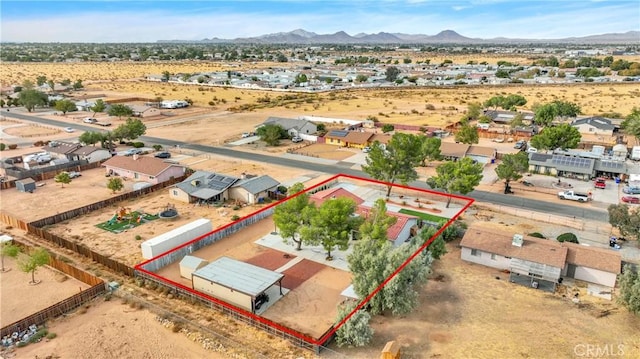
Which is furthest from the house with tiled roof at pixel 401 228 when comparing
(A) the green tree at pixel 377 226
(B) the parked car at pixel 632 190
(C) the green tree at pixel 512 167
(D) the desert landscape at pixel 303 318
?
(B) the parked car at pixel 632 190

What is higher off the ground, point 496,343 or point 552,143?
point 552,143

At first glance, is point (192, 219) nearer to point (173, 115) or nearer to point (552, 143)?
point (552, 143)

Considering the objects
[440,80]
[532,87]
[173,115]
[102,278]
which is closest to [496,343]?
Result: [102,278]

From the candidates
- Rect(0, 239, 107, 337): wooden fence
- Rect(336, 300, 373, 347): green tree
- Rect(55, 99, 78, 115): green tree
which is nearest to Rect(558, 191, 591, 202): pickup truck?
Rect(336, 300, 373, 347): green tree

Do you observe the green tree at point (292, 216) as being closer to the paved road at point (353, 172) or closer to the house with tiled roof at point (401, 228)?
the house with tiled roof at point (401, 228)

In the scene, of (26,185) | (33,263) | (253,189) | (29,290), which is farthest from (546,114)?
(26,185)

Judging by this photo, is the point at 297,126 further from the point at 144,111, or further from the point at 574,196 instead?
the point at 574,196

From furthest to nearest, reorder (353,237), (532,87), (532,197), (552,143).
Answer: (532,87) → (552,143) → (532,197) → (353,237)
